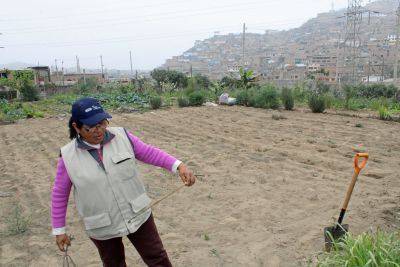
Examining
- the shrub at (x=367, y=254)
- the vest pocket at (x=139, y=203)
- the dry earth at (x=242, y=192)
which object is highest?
the vest pocket at (x=139, y=203)

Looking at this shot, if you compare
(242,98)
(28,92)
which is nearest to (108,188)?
(242,98)

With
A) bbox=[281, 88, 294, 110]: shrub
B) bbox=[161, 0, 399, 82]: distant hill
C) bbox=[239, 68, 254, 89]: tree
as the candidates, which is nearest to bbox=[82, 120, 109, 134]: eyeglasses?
bbox=[281, 88, 294, 110]: shrub

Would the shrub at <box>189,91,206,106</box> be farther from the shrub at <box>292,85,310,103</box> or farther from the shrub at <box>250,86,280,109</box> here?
the shrub at <box>292,85,310,103</box>

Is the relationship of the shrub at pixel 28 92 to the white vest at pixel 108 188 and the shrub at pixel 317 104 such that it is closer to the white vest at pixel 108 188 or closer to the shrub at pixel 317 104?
the shrub at pixel 317 104

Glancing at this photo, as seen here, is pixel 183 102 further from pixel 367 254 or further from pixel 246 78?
pixel 367 254

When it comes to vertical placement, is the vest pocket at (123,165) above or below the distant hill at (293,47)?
below

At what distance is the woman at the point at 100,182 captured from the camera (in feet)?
6.31

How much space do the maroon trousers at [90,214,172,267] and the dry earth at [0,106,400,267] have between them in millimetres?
862

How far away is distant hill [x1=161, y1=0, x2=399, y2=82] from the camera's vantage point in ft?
209

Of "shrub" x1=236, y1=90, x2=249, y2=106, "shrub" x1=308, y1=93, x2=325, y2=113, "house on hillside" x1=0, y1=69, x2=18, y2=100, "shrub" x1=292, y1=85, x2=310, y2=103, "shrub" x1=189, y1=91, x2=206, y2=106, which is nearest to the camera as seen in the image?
"shrub" x1=308, y1=93, x2=325, y2=113

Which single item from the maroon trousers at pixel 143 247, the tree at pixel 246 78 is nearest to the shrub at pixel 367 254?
the maroon trousers at pixel 143 247

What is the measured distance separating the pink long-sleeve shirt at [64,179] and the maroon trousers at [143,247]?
24 centimetres

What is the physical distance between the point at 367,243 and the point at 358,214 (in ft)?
5.30

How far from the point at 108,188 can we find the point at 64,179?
238 millimetres
